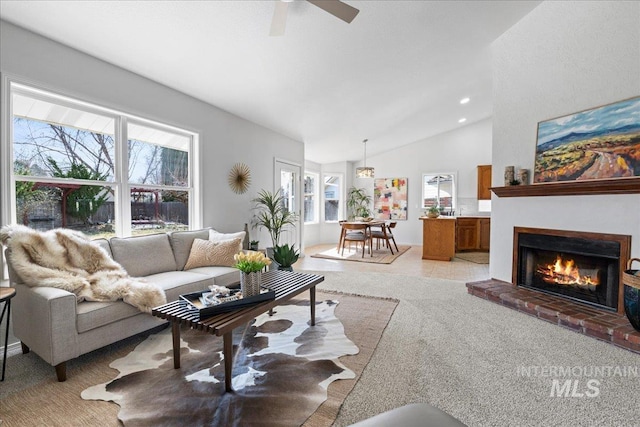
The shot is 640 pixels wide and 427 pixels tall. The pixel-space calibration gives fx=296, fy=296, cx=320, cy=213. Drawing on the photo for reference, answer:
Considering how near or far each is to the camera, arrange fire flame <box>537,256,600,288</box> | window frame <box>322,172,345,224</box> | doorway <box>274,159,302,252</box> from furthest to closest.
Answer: window frame <box>322,172,345,224</box>, doorway <box>274,159,302,252</box>, fire flame <box>537,256,600,288</box>

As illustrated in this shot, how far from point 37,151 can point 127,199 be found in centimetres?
84

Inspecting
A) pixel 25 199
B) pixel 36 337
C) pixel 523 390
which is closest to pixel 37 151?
pixel 25 199

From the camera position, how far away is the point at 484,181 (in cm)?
738

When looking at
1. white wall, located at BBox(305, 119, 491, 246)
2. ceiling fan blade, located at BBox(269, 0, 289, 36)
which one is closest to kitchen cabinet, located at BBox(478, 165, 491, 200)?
white wall, located at BBox(305, 119, 491, 246)

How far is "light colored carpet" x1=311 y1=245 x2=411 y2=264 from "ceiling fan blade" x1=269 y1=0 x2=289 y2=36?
447cm

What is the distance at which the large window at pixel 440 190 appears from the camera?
802cm

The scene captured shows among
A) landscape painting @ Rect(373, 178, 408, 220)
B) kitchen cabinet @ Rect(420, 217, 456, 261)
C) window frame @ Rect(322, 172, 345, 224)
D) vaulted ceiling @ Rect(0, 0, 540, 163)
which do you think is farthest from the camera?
window frame @ Rect(322, 172, 345, 224)

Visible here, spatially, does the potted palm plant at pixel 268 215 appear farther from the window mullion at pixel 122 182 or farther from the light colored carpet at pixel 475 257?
the light colored carpet at pixel 475 257

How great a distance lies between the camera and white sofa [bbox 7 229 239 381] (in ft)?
6.22

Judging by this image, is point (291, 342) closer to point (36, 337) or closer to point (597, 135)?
point (36, 337)

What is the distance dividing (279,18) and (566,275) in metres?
3.89

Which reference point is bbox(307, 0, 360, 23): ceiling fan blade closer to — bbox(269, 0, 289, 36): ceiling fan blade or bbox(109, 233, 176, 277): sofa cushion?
bbox(269, 0, 289, 36): ceiling fan blade

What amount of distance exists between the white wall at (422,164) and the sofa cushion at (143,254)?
5149 mm

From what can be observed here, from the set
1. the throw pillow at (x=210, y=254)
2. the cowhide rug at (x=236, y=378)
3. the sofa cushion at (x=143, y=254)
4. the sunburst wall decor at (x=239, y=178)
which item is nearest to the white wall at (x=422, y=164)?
the sunburst wall decor at (x=239, y=178)
